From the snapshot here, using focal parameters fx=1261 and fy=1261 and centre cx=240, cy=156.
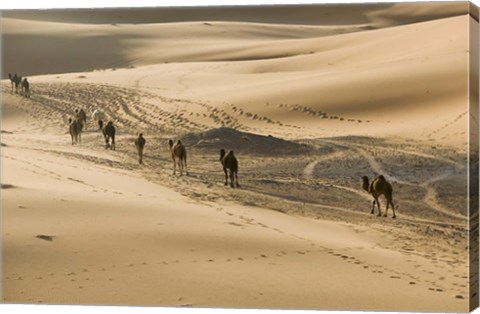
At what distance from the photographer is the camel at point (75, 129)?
537 inches

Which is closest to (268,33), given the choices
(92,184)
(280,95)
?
(280,95)

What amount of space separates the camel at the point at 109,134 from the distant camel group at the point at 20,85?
0.97 m

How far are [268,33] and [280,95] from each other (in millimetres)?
703

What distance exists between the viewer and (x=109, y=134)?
13.5 meters

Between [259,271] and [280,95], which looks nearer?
[259,271]

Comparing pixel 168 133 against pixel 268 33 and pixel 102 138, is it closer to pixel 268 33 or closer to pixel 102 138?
pixel 102 138

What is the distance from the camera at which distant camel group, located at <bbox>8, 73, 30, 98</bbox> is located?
1361cm

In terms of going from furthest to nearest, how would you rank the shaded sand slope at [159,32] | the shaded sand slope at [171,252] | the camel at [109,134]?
1. the camel at [109,134]
2. the shaded sand slope at [159,32]
3. the shaded sand slope at [171,252]

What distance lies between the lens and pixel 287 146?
1301 centimetres

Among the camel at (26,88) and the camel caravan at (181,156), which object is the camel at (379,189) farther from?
the camel at (26,88)

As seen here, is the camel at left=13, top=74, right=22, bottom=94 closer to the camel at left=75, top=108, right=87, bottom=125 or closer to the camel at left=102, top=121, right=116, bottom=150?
the camel at left=75, top=108, right=87, bottom=125

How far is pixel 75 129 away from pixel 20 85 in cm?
76

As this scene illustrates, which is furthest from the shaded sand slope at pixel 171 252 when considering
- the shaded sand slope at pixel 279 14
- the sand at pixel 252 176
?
the shaded sand slope at pixel 279 14

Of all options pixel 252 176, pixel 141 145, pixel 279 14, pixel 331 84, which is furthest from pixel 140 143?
pixel 331 84
